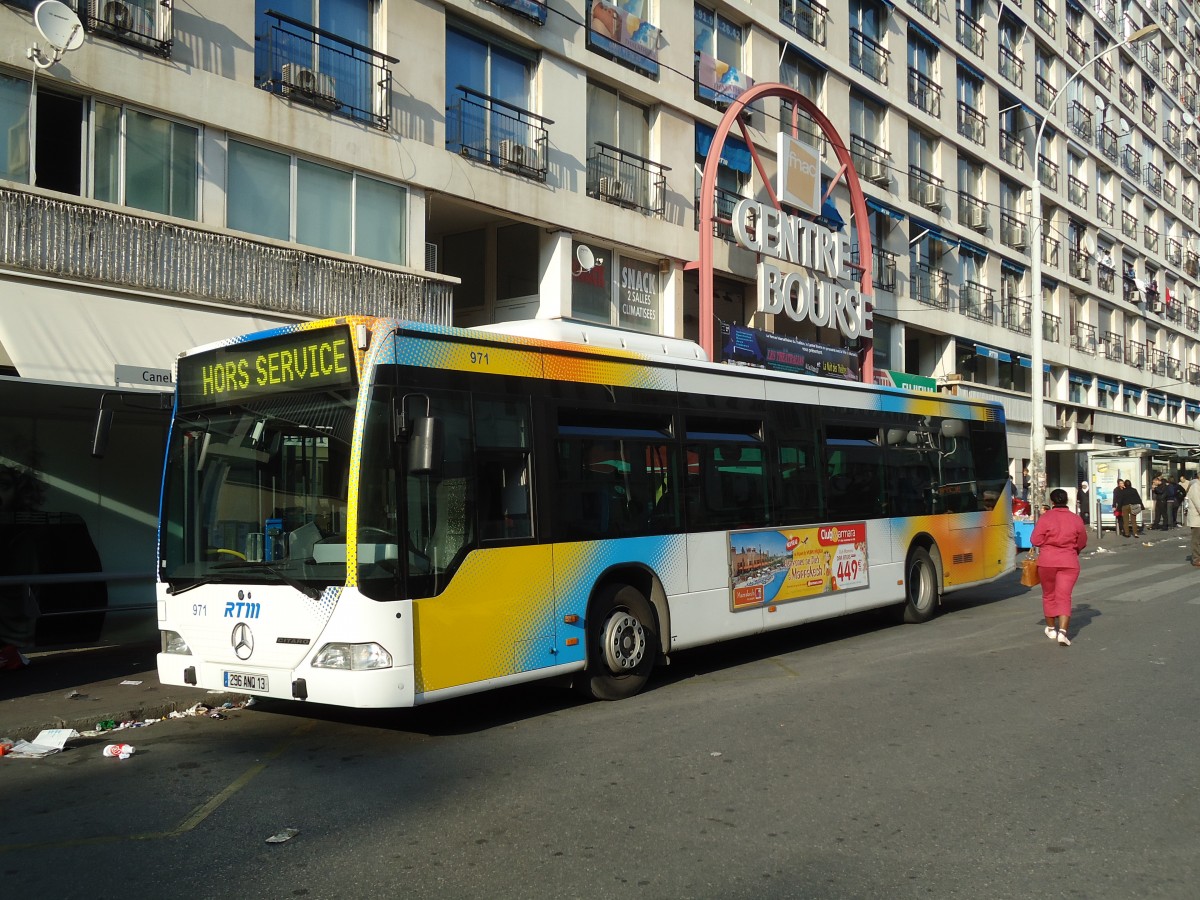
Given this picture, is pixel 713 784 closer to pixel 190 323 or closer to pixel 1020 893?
pixel 1020 893

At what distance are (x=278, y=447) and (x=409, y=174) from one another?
989cm

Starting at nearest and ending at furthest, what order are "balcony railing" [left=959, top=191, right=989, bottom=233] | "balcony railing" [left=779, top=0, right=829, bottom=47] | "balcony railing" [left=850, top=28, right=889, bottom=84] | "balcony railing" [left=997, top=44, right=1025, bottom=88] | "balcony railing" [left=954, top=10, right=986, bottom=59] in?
1. "balcony railing" [left=779, top=0, right=829, bottom=47]
2. "balcony railing" [left=850, top=28, right=889, bottom=84]
3. "balcony railing" [left=959, top=191, right=989, bottom=233]
4. "balcony railing" [left=954, top=10, right=986, bottom=59]
5. "balcony railing" [left=997, top=44, right=1025, bottom=88]

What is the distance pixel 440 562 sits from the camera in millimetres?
6992

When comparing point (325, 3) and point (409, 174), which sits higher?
point (325, 3)

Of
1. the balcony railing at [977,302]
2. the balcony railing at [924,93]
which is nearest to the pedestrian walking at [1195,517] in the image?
the balcony railing at [977,302]

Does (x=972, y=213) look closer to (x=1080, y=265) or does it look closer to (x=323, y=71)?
(x=1080, y=265)

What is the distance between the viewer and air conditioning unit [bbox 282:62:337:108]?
1448 cm

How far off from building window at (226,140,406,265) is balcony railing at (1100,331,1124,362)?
121 ft

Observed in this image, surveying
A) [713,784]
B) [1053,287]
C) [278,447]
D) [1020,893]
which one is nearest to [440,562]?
[278,447]

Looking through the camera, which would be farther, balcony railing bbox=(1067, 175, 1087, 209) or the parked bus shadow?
balcony railing bbox=(1067, 175, 1087, 209)

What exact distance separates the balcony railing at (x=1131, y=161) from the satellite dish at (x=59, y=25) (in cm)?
4662

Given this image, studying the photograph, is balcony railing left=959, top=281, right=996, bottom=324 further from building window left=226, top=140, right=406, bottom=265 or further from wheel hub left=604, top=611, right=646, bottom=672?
wheel hub left=604, top=611, right=646, bottom=672

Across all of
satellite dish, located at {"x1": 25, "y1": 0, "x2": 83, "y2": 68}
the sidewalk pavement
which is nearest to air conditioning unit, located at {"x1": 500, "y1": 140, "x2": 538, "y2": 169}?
satellite dish, located at {"x1": 25, "y1": 0, "x2": 83, "y2": 68}

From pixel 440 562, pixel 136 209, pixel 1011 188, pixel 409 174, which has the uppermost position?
pixel 1011 188
